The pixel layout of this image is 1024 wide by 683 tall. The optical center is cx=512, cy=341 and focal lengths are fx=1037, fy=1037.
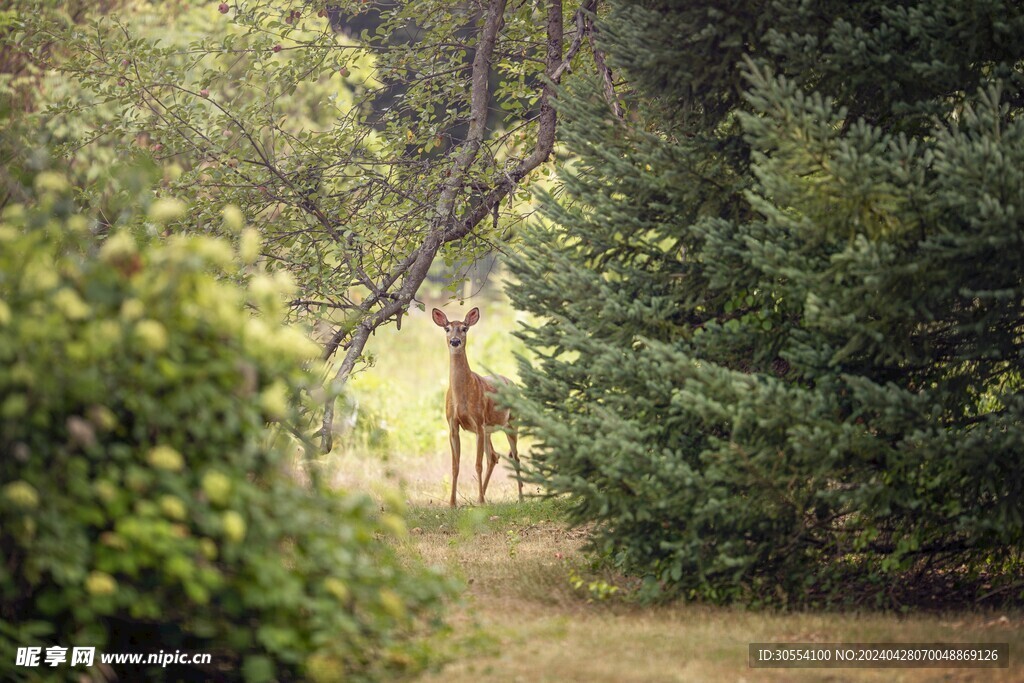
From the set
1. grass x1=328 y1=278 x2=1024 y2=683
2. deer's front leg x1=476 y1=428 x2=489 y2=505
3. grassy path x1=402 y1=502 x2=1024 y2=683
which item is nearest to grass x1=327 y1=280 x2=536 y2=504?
deer's front leg x1=476 y1=428 x2=489 y2=505

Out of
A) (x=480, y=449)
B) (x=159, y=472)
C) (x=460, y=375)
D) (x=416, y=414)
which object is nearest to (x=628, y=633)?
(x=159, y=472)

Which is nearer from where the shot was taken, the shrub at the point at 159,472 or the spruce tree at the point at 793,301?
the shrub at the point at 159,472

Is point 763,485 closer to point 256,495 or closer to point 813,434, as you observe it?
point 813,434

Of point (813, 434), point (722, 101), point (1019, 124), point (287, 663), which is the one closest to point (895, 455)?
point (813, 434)

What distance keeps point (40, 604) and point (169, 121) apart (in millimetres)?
6451

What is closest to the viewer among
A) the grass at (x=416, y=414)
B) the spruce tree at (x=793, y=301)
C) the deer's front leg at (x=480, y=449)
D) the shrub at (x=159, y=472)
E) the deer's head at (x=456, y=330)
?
the shrub at (x=159, y=472)

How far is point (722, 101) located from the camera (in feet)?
24.5

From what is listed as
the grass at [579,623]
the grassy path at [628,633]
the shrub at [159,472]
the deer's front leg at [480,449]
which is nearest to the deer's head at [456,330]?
the deer's front leg at [480,449]

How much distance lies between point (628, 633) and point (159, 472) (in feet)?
10.3

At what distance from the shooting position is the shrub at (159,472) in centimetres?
436

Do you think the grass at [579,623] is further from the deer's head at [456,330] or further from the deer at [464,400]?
the deer's head at [456,330]

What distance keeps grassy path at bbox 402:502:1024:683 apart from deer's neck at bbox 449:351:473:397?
11.2 feet

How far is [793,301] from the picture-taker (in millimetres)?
6570

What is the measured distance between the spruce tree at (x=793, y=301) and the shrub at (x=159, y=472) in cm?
243
